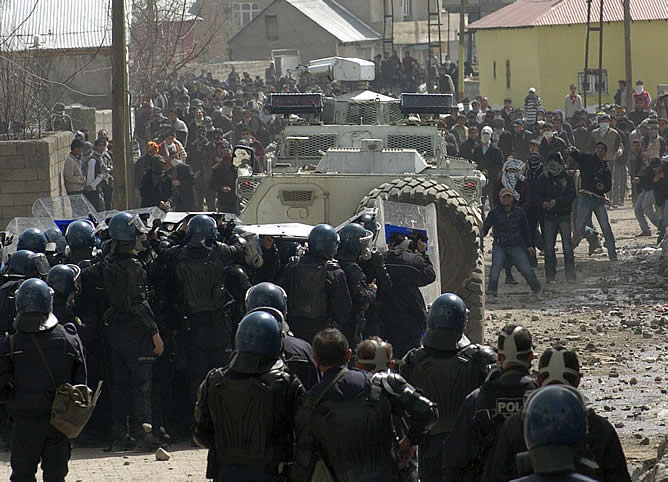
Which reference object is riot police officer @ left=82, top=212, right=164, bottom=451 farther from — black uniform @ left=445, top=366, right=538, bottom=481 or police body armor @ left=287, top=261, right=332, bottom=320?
black uniform @ left=445, top=366, right=538, bottom=481

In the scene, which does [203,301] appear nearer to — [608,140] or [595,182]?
[595,182]

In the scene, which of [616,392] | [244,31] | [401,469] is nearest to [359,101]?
[616,392]

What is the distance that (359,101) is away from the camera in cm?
1528

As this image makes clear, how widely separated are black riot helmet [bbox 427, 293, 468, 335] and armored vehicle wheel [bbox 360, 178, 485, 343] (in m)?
5.67

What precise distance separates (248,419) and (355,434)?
0.47 meters

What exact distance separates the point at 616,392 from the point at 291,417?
5.43m

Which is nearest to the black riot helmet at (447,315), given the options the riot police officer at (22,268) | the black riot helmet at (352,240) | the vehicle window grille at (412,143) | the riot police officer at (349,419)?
the riot police officer at (349,419)

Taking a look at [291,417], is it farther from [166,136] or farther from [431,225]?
[166,136]

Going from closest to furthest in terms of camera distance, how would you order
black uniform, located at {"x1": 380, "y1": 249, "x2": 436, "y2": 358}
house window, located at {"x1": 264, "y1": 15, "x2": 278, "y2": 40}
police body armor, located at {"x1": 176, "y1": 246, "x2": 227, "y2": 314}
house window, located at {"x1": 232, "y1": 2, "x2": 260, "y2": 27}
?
police body armor, located at {"x1": 176, "y1": 246, "x2": 227, "y2": 314} < black uniform, located at {"x1": 380, "y1": 249, "x2": 436, "y2": 358} < house window, located at {"x1": 264, "y1": 15, "x2": 278, "y2": 40} < house window, located at {"x1": 232, "y1": 2, "x2": 260, "y2": 27}

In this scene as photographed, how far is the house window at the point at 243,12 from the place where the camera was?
78.2 metres

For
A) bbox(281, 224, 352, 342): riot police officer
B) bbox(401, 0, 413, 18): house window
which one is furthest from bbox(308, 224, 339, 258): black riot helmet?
bbox(401, 0, 413, 18): house window

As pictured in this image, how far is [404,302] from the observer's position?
9.44 metres

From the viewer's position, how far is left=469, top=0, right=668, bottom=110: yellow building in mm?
39906

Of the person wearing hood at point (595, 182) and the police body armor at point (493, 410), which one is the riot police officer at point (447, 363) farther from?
the person wearing hood at point (595, 182)
